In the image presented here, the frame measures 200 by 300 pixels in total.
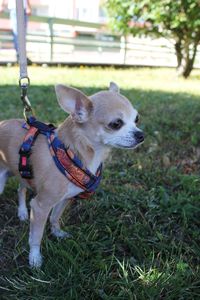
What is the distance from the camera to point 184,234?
2.60 meters

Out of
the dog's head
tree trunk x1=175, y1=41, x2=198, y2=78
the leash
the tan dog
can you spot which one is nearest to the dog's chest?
the tan dog

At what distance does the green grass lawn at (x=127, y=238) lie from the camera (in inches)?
82.0

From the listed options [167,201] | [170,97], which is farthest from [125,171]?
[170,97]

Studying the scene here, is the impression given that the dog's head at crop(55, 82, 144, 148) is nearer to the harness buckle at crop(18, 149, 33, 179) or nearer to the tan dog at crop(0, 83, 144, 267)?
the tan dog at crop(0, 83, 144, 267)

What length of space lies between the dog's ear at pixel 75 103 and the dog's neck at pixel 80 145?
66mm

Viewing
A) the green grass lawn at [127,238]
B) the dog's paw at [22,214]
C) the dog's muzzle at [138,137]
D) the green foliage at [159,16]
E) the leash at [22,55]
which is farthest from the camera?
the green foliage at [159,16]

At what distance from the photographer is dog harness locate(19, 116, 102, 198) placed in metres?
2.23

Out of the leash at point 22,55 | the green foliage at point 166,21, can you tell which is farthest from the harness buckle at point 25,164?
the green foliage at point 166,21

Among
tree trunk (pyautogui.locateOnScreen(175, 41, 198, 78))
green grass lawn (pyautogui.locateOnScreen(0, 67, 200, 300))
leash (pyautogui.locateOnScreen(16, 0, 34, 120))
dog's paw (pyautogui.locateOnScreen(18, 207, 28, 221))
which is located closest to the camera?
green grass lawn (pyautogui.locateOnScreen(0, 67, 200, 300))

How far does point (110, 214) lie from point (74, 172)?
0.68m

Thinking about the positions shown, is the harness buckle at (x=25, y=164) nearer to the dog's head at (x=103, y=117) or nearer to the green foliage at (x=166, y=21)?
the dog's head at (x=103, y=117)

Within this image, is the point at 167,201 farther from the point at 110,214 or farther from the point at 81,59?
the point at 81,59

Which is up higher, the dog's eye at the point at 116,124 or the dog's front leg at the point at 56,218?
the dog's eye at the point at 116,124

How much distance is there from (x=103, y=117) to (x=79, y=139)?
0.17m
